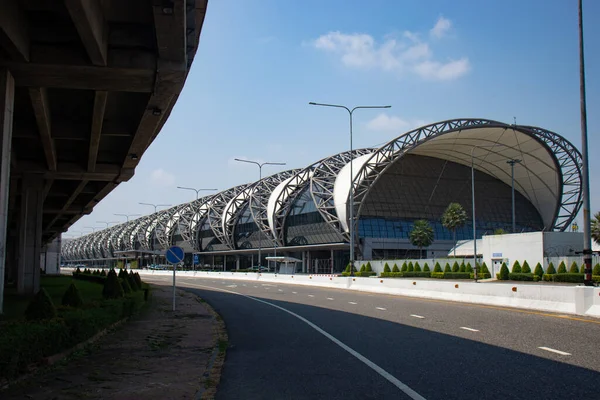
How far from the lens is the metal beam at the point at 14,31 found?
439 inches

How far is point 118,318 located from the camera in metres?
16.2

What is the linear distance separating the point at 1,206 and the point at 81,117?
7349 mm

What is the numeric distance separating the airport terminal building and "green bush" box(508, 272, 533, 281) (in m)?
21.4

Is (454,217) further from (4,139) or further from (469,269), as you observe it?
(4,139)

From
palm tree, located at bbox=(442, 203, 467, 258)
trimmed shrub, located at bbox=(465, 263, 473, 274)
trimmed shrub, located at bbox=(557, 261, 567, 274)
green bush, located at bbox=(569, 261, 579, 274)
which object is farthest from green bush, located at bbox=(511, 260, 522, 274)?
palm tree, located at bbox=(442, 203, 467, 258)

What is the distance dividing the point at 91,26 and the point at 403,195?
247 feet

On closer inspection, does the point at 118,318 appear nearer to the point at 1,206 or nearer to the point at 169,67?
the point at 1,206

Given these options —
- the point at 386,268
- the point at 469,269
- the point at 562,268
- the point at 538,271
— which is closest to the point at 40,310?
the point at 562,268

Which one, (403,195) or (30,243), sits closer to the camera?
(30,243)

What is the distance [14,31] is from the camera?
11664mm

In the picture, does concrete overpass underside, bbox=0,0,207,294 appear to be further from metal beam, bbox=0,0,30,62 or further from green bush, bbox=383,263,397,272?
green bush, bbox=383,263,397,272

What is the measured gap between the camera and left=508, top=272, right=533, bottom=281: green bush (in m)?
45.8

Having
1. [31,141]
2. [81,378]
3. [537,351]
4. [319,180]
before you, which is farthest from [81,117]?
[319,180]

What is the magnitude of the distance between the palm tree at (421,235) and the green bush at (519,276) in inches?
1122
